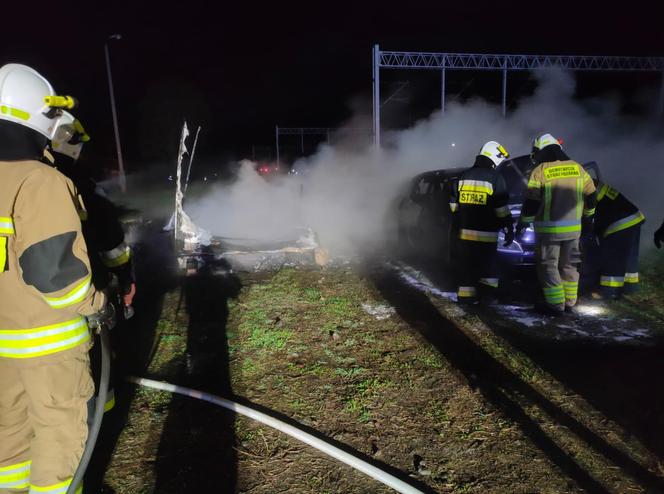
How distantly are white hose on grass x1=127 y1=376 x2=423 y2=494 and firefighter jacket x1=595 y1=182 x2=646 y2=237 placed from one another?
400cm

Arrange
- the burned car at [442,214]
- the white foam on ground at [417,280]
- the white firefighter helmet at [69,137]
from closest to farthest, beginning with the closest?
the white firefighter helmet at [69,137] → the burned car at [442,214] → the white foam on ground at [417,280]

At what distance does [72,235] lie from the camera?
1724 millimetres

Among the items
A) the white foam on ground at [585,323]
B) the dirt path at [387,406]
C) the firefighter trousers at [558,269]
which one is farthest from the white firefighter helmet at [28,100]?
the firefighter trousers at [558,269]

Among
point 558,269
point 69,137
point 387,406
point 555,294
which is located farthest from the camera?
point 558,269

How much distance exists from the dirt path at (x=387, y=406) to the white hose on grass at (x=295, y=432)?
0.24 feet

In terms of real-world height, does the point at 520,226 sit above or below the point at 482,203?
below

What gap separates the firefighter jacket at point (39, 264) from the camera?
166 cm

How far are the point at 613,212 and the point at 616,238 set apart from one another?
30cm

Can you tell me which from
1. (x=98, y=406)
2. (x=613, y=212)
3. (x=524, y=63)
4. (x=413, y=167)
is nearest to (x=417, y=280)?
(x=613, y=212)

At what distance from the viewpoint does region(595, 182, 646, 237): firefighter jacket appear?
464cm

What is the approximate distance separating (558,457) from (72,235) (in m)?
2.75

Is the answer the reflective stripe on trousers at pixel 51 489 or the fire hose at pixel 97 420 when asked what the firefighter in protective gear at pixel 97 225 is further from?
the reflective stripe on trousers at pixel 51 489

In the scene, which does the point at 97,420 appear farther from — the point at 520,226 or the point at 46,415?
the point at 520,226

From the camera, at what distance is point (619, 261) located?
186 inches
